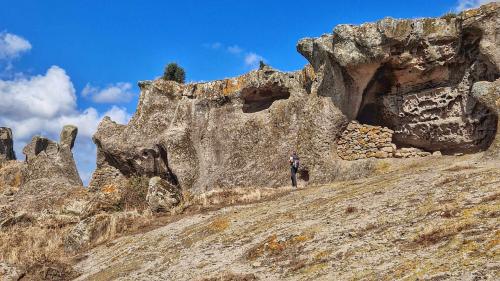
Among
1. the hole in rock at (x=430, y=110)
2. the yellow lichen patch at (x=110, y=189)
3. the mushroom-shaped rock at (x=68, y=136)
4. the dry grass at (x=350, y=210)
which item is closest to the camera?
the dry grass at (x=350, y=210)

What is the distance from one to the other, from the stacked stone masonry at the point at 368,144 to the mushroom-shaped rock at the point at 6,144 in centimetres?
3671

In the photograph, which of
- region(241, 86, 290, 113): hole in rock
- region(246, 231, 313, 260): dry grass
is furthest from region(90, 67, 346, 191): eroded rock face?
region(246, 231, 313, 260): dry grass

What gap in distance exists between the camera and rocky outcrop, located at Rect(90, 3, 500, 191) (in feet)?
61.8

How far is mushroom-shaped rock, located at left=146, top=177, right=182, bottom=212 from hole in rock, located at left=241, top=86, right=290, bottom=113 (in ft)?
23.5

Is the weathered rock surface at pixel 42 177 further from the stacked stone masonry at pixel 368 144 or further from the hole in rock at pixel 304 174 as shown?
the stacked stone masonry at pixel 368 144

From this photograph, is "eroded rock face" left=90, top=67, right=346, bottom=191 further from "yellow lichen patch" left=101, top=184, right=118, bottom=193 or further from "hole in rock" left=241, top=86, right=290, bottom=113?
"yellow lichen patch" left=101, top=184, right=118, bottom=193

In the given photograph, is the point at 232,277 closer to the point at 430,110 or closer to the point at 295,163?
the point at 295,163

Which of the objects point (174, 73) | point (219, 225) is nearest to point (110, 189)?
point (219, 225)

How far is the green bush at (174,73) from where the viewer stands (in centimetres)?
5281

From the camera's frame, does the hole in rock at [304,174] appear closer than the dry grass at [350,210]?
No

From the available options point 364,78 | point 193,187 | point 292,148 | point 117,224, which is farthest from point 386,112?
point 117,224

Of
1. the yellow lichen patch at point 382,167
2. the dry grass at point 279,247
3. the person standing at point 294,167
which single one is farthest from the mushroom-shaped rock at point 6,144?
the dry grass at point 279,247

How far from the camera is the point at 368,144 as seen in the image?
68.2ft

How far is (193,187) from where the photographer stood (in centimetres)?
2519
